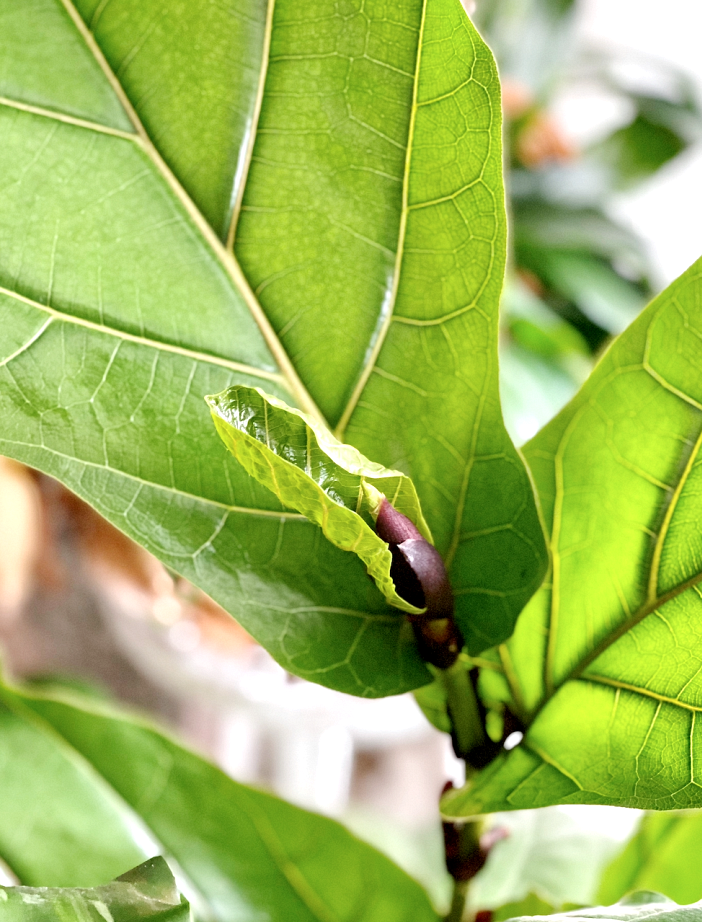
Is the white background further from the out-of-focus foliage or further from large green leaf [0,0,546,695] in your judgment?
large green leaf [0,0,546,695]

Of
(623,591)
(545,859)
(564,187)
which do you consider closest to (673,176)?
(564,187)

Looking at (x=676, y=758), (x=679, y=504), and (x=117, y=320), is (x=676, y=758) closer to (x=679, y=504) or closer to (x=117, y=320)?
(x=679, y=504)

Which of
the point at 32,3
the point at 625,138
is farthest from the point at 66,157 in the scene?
the point at 625,138

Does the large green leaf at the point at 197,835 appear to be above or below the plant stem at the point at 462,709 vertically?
below

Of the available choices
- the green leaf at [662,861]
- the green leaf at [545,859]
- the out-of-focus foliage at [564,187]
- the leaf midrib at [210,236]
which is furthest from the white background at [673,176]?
the leaf midrib at [210,236]

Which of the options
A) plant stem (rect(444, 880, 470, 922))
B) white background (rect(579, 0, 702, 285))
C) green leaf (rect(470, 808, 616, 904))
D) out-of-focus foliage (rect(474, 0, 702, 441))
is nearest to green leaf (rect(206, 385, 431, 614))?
plant stem (rect(444, 880, 470, 922))

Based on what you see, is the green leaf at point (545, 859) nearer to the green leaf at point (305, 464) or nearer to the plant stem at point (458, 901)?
the plant stem at point (458, 901)
